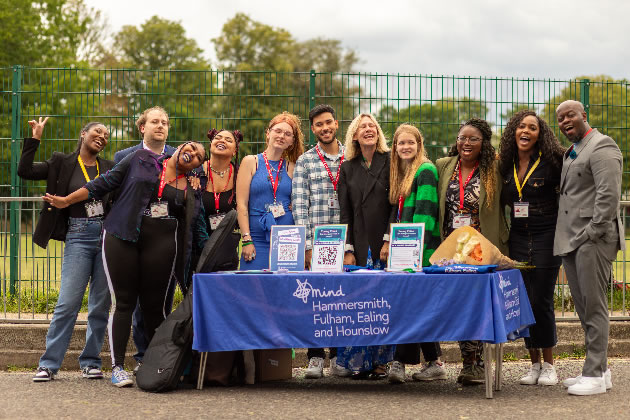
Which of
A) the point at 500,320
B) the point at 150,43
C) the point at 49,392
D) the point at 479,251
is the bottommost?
the point at 49,392

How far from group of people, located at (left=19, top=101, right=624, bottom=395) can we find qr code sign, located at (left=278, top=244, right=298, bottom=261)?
41cm

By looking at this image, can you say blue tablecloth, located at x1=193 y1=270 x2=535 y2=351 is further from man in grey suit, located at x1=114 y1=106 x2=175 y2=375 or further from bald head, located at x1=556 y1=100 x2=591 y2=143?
bald head, located at x1=556 y1=100 x2=591 y2=143

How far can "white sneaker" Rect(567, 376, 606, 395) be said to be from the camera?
20.9 feet

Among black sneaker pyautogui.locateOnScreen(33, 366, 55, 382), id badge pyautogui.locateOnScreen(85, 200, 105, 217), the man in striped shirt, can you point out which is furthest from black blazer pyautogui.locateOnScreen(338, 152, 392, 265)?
black sneaker pyautogui.locateOnScreen(33, 366, 55, 382)

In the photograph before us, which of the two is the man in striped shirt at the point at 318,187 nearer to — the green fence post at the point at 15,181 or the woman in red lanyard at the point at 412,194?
the woman in red lanyard at the point at 412,194

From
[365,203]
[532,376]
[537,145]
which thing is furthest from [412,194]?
[532,376]

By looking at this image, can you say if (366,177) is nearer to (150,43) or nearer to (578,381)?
(578,381)

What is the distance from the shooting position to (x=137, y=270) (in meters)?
6.76

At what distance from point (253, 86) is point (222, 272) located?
3.44 m

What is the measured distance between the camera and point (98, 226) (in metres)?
7.15

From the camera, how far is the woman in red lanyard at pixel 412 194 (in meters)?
6.87

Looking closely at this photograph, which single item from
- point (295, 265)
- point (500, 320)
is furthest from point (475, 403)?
point (295, 265)

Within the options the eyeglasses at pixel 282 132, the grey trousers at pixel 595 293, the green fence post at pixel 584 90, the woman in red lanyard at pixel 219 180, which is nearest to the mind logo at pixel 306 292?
the woman in red lanyard at pixel 219 180

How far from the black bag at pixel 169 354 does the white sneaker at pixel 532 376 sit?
2.64 m
